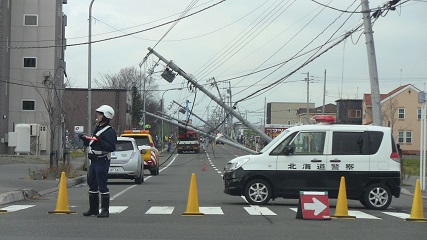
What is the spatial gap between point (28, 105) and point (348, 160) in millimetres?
51535

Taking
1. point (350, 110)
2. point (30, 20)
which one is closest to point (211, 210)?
point (30, 20)

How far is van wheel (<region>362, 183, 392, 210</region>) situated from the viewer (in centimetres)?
1648

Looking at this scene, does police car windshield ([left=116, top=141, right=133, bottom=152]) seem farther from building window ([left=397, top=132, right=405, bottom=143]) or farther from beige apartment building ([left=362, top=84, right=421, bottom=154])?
building window ([left=397, top=132, right=405, bottom=143])

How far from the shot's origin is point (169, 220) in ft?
41.9

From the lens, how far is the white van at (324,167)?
16578mm

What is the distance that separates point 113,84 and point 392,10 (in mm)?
84153

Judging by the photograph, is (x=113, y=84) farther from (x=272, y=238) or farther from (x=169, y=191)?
(x=272, y=238)

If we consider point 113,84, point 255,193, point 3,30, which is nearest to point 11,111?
point 3,30

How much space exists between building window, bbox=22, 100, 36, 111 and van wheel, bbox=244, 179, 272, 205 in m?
50.5

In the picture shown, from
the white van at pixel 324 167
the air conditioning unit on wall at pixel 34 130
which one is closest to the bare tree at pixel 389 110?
the air conditioning unit on wall at pixel 34 130

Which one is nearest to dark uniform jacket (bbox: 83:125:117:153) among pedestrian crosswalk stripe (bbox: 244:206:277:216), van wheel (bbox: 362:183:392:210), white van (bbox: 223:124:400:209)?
pedestrian crosswalk stripe (bbox: 244:206:277:216)

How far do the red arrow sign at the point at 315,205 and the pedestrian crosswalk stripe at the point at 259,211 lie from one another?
4.33 feet

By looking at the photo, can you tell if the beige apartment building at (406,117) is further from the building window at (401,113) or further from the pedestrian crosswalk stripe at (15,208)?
the pedestrian crosswalk stripe at (15,208)

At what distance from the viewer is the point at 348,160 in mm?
16672
